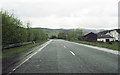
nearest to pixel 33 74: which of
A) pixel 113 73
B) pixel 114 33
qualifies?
pixel 113 73

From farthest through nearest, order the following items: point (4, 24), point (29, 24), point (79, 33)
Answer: point (79, 33), point (29, 24), point (4, 24)

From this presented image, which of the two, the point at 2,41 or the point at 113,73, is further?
the point at 2,41

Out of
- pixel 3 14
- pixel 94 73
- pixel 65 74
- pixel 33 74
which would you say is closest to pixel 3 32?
pixel 3 14

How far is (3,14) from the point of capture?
36.9 ft

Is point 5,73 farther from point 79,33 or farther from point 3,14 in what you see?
point 79,33

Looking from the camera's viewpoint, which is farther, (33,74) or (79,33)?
(79,33)

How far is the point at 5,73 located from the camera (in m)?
4.88

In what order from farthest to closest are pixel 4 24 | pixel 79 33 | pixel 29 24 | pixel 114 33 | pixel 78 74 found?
pixel 114 33, pixel 79 33, pixel 29 24, pixel 4 24, pixel 78 74

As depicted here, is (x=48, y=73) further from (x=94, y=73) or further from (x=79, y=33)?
(x=79, y=33)

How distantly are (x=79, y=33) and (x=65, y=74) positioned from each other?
71.3m

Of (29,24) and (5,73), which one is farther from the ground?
(29,24)

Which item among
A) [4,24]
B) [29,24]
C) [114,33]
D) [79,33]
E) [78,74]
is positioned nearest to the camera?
[78,74]

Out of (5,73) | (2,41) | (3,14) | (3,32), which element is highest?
(3,14)

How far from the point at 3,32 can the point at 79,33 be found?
66322 millimetres
